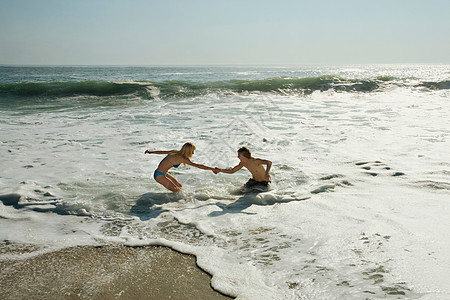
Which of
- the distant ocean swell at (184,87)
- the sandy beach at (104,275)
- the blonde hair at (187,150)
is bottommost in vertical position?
the sandy beach at (104,275)

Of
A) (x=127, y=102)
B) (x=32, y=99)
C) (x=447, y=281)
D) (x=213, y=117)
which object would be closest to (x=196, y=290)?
(x=447, y=281)

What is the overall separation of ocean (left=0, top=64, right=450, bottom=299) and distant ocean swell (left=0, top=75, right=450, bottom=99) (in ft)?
29.0

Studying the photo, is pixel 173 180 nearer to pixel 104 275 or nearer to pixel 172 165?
pixel 172 165

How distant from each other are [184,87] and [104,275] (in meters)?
18.3

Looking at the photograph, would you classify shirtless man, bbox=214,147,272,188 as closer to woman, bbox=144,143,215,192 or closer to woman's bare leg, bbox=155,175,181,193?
woman, bbox=144,143,215,192

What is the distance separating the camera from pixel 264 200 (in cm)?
468

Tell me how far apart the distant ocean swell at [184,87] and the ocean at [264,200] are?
883cm

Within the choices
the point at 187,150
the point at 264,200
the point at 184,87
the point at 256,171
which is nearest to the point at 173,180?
the point at 187,150

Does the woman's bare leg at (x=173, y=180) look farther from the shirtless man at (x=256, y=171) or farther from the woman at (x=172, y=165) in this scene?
the shirtless man at (x=256, y=171)

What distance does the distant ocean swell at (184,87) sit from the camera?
19.0m

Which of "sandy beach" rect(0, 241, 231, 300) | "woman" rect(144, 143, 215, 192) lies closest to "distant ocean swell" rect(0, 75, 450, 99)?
"woman" rect(144, 143, 215, 192)

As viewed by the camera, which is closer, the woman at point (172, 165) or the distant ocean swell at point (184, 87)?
the woman at point (172, 165)

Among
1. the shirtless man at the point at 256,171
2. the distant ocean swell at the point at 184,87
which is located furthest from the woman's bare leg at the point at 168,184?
the distant ocean swell at the point at 184,87

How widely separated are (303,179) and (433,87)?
19690mm
